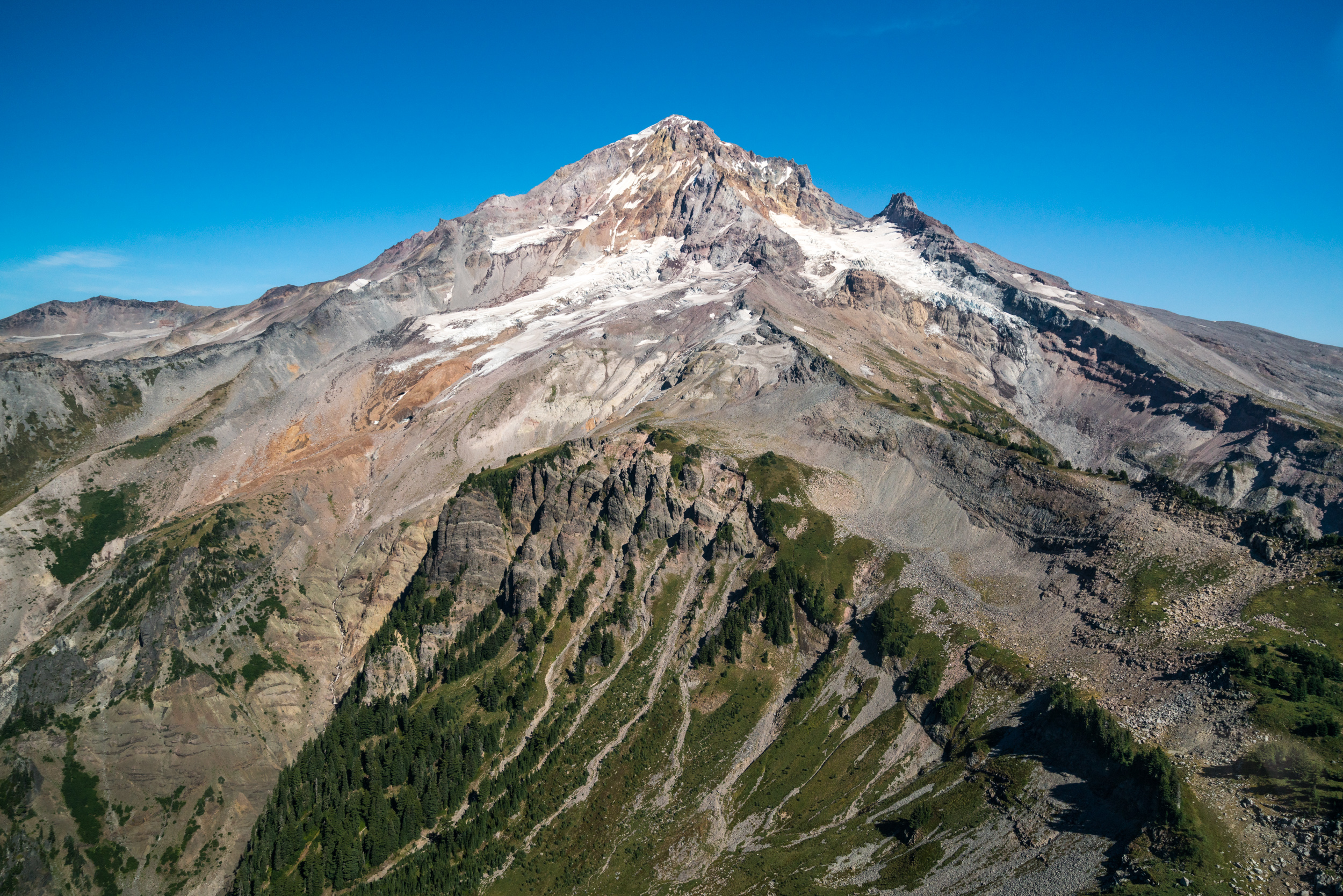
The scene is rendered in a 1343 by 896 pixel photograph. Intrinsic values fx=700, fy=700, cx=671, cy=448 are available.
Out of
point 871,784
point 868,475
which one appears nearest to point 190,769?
point 871,784

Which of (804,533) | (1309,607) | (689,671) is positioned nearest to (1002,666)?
(1309,607)

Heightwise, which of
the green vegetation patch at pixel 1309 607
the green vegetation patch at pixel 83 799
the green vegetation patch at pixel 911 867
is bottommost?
the green vegetation patch at pixel 83 799

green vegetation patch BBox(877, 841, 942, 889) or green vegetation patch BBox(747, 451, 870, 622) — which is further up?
green vegetation patch BBox(747, 451, 870, 622)

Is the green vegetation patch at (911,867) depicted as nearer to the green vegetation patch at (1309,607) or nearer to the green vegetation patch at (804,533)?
the green vegetation patch at (804,533)

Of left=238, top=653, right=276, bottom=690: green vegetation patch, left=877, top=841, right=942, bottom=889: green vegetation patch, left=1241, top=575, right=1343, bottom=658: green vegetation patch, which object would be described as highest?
left=1241, top=575, right=1343, bottom=658: green vegetation patch

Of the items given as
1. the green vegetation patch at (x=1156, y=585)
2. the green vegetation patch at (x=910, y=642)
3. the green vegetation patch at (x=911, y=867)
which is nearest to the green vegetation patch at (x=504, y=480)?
the green vegetation patch at (x=910, y=642)

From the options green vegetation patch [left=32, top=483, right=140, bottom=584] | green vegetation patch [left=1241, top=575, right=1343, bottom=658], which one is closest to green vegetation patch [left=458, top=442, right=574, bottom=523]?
green vegetation patch [left=32, top=483, right=140, bottom=584]

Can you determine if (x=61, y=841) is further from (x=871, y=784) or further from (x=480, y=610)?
(x=871, y=784)

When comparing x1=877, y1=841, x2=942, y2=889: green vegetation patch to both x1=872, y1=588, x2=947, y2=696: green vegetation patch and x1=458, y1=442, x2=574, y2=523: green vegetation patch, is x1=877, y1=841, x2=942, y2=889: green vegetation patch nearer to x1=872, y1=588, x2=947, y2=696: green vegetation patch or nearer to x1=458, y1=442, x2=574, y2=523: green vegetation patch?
x1=872, y1=588, x2=947, y2=696: green vegetation patch
